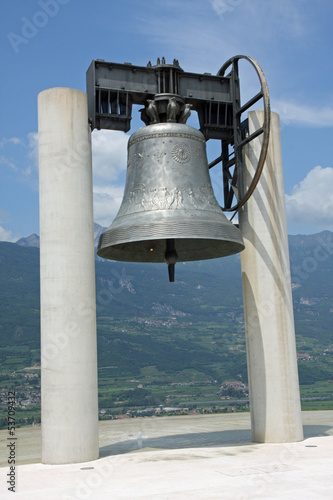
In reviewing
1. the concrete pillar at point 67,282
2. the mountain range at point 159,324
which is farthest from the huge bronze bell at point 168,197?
the mountain range at point 159,324

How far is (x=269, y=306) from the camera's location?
525 inches

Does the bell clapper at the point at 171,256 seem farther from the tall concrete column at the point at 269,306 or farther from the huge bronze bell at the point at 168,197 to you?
the tall concrete column at the point at 269,306

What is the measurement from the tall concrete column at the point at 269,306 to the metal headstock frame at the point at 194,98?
47cm

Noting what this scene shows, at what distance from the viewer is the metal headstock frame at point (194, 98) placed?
12.8 meters

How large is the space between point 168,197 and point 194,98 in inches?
131

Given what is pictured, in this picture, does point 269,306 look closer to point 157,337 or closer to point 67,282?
point 67,282

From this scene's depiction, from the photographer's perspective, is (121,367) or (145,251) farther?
(121,367)

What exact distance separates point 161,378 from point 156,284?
263ft

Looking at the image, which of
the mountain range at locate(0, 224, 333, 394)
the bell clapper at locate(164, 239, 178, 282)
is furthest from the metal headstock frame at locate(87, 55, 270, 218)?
the mountain range at locate(0, 224, 333, 394)

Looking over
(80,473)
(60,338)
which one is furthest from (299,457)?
(60,338)

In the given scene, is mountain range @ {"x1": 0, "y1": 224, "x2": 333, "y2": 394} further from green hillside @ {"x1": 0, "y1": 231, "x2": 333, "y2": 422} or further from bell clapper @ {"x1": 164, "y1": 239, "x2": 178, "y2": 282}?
bell clapper @ {"x1": 164, "y1": 239, "x2": 178, "y2": 282}

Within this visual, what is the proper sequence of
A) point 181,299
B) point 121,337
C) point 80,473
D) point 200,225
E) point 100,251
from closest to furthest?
point 80,473 → point 200,225 → point 100,251 → point 121,337 → point 181,299

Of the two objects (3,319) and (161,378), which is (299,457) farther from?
(3,319)

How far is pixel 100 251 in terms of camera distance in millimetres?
12289
